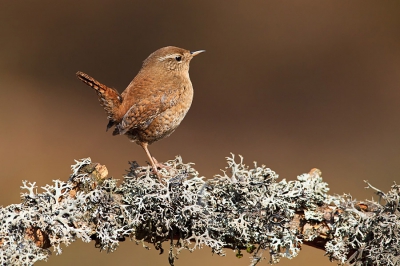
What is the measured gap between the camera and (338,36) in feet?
19.0

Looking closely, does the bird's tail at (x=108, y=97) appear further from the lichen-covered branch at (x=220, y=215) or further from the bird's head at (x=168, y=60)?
the lichen-covered branch at (x=220, y=215)

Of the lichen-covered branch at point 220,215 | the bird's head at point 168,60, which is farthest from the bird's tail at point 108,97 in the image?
the lichen-covered branch at point 220,215

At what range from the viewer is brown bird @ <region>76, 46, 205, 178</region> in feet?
9.02

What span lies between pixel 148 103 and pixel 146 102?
0.04 ft

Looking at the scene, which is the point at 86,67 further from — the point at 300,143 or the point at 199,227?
the point at 199,227

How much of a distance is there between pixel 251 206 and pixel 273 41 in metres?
3.92

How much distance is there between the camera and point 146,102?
2789mm

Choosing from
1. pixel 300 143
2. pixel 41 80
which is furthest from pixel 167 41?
pixel 300 143

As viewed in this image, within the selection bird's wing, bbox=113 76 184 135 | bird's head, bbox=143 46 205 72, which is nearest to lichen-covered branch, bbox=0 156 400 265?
bird's wing, bbox=113 76 184 135

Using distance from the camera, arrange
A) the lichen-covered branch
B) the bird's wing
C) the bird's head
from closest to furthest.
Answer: the lichen-covered branch, the bird's wing, the bird's head

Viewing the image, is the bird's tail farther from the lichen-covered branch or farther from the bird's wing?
the lichen-covered branch

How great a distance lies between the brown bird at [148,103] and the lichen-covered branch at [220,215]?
58 cm

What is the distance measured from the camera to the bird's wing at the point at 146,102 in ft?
8.96

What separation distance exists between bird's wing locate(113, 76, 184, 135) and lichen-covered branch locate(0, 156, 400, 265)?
0.54m
